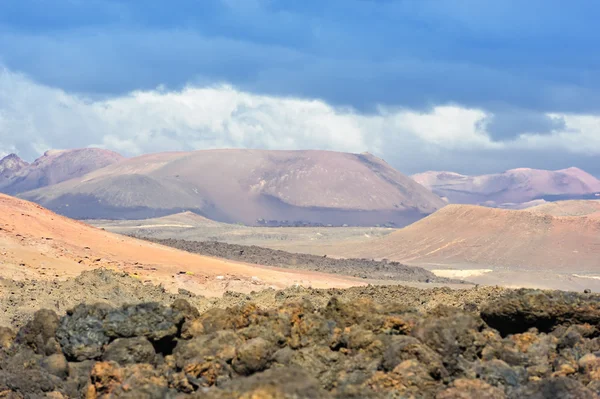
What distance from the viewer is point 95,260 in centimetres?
3309

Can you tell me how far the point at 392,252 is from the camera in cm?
8869

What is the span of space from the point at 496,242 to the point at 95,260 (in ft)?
197

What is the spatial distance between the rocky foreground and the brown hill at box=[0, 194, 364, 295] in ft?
51.1

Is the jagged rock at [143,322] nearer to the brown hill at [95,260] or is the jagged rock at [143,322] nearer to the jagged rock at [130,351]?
the jagged rock at [130,351]

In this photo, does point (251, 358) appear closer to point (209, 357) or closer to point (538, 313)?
point (209, 357)

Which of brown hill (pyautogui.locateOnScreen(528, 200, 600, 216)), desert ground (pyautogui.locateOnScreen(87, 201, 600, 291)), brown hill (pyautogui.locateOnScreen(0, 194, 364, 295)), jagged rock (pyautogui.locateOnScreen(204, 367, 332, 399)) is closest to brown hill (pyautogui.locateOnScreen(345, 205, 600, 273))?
desert ground (pyautogui.locateOnScreen(87, 201, 600, 291))

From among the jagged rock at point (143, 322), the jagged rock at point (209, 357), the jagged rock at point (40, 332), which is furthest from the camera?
the jagged rock at point (40, 332)

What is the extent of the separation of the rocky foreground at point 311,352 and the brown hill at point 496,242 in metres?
65.7

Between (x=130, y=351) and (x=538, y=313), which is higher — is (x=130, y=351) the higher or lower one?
the lower one

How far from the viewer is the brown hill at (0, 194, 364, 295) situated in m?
29.8

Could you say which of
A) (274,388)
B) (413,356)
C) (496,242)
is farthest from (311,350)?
(496,242)

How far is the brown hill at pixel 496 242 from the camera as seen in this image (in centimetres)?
7912

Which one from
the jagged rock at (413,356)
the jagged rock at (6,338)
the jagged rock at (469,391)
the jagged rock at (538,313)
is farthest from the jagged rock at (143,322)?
the jagged rock at (538,313)

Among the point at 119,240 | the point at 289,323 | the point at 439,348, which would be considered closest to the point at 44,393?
the point at 289,323
